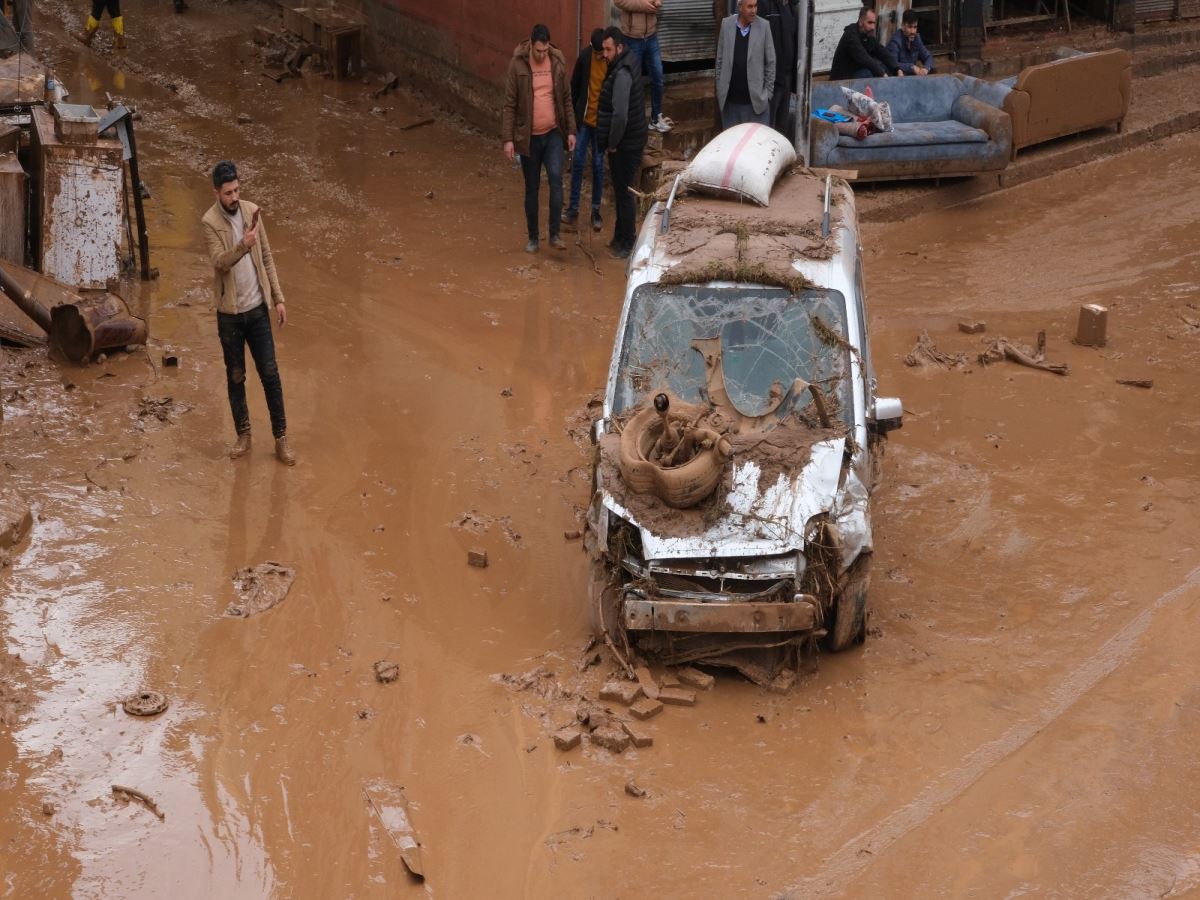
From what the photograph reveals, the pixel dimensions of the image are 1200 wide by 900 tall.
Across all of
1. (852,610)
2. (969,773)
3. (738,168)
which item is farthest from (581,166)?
(969,773)

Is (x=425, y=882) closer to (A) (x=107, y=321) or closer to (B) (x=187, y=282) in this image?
(A) (x=107, y=321)

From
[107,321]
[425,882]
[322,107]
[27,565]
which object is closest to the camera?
[425,882]

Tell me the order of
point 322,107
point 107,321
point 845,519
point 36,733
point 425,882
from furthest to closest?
point 322,107, point 107,321, point 845,519, point 36,733, point 425,882

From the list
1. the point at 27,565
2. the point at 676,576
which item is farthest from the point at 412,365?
the point at 676,576

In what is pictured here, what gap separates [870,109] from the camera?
14.7 meters

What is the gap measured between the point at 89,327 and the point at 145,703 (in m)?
4.52

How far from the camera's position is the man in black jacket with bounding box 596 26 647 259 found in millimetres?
12750

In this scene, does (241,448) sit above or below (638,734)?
above

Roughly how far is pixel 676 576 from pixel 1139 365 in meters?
5.83

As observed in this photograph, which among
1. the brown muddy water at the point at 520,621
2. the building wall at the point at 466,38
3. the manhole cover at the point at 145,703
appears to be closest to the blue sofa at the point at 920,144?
the brown muddy water at the point at 520,621

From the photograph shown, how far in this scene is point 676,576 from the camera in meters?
7.11

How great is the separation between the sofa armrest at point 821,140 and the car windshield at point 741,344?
264 inches

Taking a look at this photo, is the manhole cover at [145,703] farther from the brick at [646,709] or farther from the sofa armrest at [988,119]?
the sofa armrest at [988,119]

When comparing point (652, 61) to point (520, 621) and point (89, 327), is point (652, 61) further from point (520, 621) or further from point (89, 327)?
point (520, 621)
